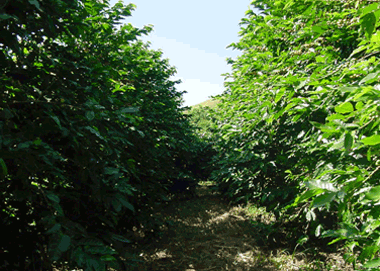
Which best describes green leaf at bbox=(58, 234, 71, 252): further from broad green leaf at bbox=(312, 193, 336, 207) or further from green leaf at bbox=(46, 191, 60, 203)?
broad green leaf at bbox=(312, 193, 336, 207)

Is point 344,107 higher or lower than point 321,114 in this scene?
lower

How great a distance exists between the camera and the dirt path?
14.6 ft

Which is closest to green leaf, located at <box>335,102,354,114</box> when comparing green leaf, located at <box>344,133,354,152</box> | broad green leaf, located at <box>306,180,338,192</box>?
green leaf, located at <box>344,133,354,152</box>

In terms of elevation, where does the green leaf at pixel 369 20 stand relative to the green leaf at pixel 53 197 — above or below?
above

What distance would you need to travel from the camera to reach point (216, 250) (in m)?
5.38

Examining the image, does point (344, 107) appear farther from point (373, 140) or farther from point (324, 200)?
point (324, 200)

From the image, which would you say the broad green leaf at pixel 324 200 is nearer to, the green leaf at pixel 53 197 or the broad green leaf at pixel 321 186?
the broad green leaf at pixel 321 186

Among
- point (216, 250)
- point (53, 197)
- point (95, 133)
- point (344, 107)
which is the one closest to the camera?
point (344, 107)

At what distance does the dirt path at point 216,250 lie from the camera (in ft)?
14.6

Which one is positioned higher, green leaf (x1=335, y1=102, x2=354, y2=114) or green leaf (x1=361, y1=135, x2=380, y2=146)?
green leaf (x1=335, y1=102, x2=354, y2=114)

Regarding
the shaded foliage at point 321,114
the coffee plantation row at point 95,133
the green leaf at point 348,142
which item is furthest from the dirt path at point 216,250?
the green leaf at point 348,142

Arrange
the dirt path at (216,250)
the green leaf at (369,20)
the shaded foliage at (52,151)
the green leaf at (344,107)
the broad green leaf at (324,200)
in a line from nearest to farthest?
the broad green leaf at (324,200)
the green leaf at (369,20)
the green leaf at (344,107)
the shaded foliage at (52,151)
the dirt path at (216,250)

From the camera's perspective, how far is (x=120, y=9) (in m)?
4.03

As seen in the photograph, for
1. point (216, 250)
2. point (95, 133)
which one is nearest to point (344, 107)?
point (95, 133)
